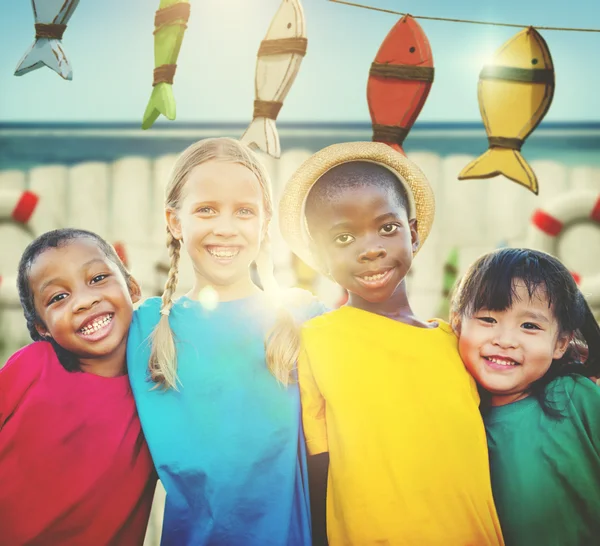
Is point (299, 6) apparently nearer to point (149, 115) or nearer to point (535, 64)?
point (149, 115)

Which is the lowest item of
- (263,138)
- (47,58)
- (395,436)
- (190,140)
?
(395,436)

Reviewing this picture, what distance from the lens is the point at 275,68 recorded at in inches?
84.8

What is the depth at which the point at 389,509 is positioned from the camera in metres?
1.59

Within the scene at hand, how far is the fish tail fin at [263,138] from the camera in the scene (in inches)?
82.4

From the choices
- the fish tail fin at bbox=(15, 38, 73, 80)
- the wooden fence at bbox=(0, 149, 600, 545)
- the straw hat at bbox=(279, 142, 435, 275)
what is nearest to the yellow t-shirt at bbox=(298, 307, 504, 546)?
the straw hat at bbox=(279, 142, 435, 275)

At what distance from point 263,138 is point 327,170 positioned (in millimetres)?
349

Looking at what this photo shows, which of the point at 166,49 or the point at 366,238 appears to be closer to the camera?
the point at 366,238

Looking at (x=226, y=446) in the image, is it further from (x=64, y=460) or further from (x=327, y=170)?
(x=327, y=170)

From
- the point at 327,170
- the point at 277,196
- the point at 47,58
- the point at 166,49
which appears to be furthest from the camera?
the point at 277,196

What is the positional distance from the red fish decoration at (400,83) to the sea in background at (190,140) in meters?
2.69

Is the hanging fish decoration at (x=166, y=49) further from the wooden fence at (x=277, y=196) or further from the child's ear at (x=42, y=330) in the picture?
the wooden fence at (x=277, y=196)

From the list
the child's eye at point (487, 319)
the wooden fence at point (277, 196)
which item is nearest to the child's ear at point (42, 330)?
the child's eye at point (487, 319)

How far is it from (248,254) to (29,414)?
83 cm

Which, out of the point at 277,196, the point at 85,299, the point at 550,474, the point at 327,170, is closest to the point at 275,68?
the point at 327,170
